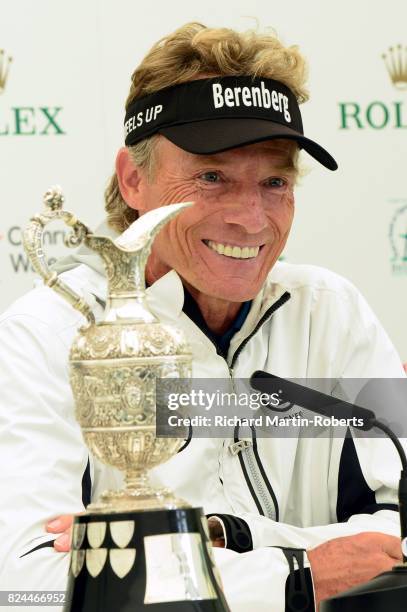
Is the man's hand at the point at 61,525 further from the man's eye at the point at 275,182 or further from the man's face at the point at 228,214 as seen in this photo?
the man's eye at the point at 275,182

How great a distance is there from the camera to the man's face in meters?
1.55

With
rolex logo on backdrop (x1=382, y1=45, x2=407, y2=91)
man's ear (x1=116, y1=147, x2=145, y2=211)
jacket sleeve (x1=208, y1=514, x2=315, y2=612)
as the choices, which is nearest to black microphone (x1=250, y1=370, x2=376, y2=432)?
jacket sleeve (x1=208, y1=514, x2=315, y2=612)

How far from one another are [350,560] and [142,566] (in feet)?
1.56

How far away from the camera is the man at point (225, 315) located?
1421 millimetres

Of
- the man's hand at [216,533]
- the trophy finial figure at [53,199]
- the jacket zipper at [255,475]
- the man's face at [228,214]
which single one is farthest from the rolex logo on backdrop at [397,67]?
the trophy finial figure at [53,199]

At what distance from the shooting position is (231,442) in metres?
1.57

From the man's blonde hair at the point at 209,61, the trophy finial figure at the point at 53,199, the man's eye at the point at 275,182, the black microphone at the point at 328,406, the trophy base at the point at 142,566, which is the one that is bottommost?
the trophy base at the point at 142,566

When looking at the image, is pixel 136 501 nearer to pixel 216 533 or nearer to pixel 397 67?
pixel 216 533

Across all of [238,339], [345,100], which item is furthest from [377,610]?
[345,100]

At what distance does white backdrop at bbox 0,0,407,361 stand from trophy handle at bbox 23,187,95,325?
5.12ft

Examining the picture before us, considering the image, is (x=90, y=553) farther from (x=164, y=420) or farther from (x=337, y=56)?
(x=337, y=56)

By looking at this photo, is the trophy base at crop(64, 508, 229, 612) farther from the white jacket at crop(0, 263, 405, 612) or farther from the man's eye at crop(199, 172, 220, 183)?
the man's eye at crop(199, 172, 220, 183)

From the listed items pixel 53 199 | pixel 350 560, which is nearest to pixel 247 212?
pixel 350 560

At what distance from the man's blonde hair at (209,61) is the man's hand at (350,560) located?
1.98ft
